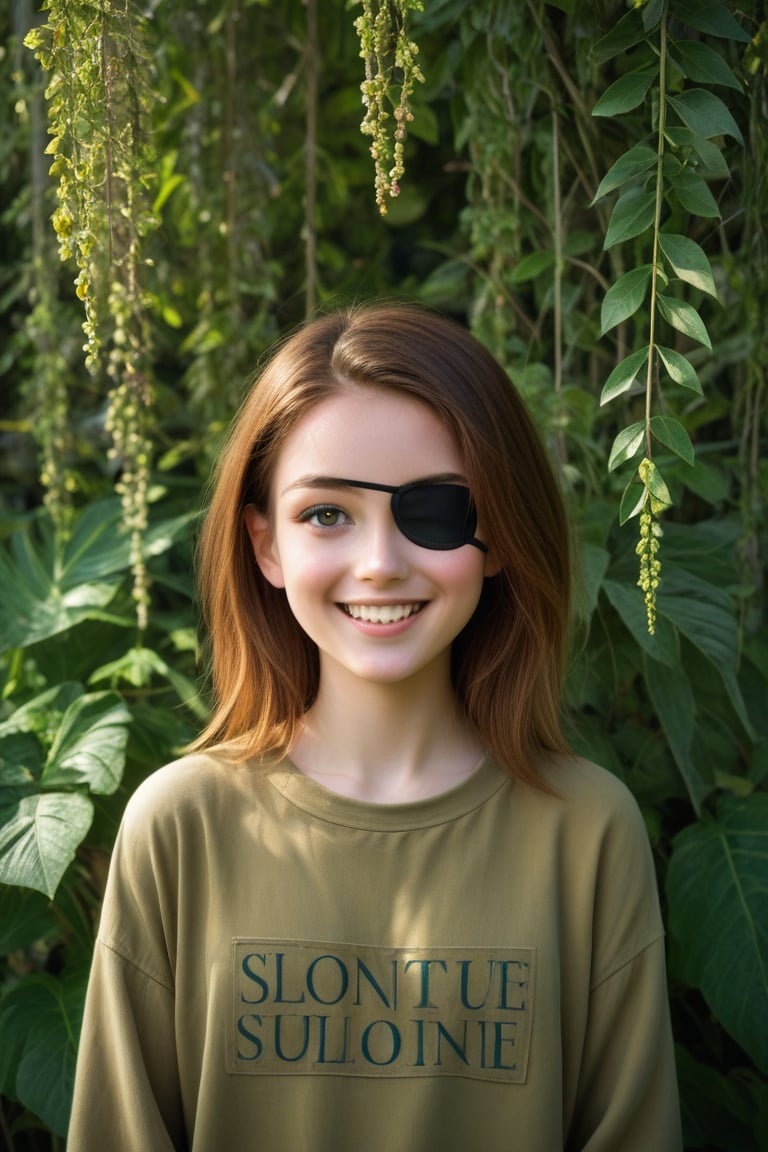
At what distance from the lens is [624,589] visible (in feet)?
6.05

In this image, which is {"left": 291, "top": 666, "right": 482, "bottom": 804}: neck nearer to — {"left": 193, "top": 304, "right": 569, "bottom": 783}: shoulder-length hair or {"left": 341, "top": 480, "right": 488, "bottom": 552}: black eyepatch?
{"left": 193, "top": 304, "right": 569, "bottom": 783}: shoulder-length hair

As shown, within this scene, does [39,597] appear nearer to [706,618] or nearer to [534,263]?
[534,263]

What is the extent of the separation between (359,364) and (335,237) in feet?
6.17

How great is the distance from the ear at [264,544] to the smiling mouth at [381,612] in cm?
15

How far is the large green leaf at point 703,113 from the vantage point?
1.29m

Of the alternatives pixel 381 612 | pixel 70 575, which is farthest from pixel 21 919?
pixel 381 612

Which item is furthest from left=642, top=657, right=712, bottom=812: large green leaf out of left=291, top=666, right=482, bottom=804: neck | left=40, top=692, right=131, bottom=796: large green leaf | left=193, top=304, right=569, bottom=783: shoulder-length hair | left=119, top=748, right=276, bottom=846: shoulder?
left=40, top=692, right=131, bottom=796: large green leaf

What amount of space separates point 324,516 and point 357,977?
1.73 feet

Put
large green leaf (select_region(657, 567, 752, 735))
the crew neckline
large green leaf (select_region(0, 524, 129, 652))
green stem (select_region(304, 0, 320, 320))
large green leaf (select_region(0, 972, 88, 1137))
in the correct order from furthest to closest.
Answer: green stem (select_region(304, 0, 320, 320)) → large green leaf (select_region(0, 524, 129, 652)) → large green leaf (select_region(657, 567, 752, 735)) → large green leaf (select_region(0, 972, 88, 1137)) → the crew neckline

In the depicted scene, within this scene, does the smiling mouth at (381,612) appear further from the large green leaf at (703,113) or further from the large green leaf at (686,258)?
the large green leaf at (703,113)

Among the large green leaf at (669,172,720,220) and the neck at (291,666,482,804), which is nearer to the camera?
the large green leaf at (669,172,720,220)

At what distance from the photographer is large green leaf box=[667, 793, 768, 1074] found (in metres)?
1.71

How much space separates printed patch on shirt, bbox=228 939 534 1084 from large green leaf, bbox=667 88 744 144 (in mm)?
933

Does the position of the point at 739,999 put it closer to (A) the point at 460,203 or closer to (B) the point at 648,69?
(B) the point at 648,69
